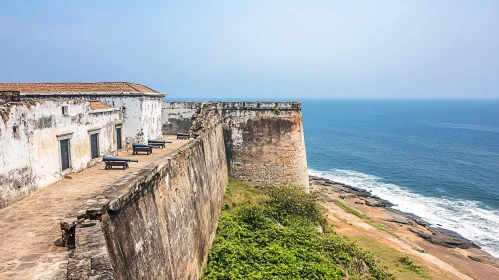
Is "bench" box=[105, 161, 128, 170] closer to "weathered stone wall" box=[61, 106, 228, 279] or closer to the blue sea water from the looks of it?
"weathered stone wall" box=[61, 106, 228, 279]

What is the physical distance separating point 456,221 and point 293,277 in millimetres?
24267

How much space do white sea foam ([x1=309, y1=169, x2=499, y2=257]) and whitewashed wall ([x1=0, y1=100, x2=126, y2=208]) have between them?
26.9 meters

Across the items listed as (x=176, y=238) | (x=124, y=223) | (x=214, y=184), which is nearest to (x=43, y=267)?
(x=124, y=223)

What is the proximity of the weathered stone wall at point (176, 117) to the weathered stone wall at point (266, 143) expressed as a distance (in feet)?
13.7

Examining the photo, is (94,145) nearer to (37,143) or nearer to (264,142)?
(37,143)

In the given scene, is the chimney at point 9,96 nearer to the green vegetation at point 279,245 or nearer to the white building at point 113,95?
the green vegetation at point 279,245

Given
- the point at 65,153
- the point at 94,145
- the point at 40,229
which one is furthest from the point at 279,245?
the point at 40,229

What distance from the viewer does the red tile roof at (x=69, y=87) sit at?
1914cm

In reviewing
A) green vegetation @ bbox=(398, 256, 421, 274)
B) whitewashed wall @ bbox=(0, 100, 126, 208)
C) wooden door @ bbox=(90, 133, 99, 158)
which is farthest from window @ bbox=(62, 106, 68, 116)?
green vegetation @ bbox=(398, 256, 421, 274)

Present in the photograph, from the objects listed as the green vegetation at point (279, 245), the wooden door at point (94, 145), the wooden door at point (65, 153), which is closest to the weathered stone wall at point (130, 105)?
the wooden door at point (94, 145)

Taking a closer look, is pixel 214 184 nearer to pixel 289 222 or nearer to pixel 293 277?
pixel 289 222

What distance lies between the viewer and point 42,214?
322 inches

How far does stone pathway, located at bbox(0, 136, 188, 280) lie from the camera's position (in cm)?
528

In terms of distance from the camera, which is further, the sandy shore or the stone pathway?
the sandy shore
